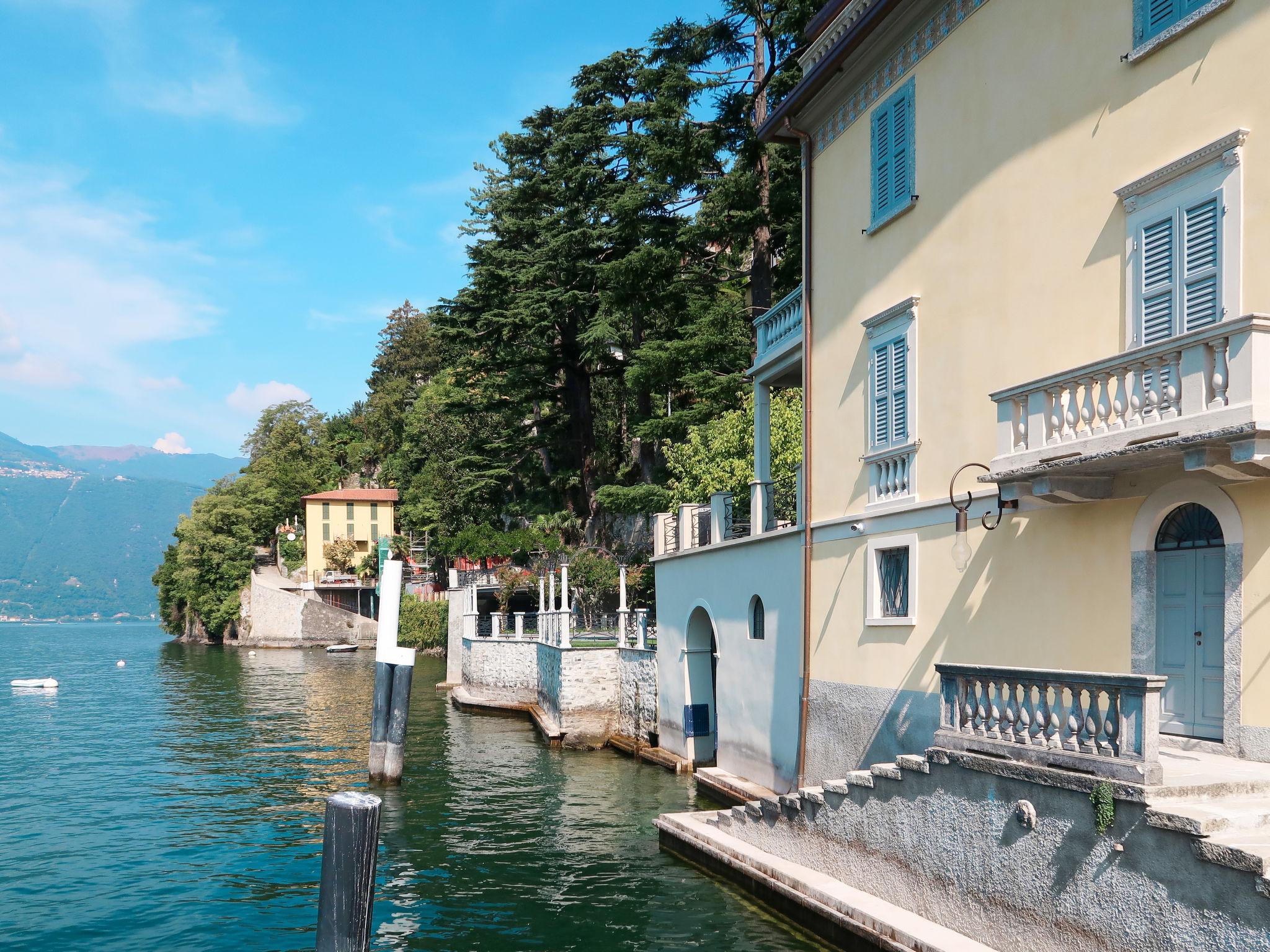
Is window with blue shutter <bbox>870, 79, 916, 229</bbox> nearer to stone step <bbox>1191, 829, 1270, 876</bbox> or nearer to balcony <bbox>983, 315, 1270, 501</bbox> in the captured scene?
balcony <bbox>983, 315, 1270, 501</bbox>

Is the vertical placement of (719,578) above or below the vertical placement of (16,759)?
above

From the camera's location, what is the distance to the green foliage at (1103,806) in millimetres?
7559

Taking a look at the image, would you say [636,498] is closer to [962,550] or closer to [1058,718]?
[962,550]

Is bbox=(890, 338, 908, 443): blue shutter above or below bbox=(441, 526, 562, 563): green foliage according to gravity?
above

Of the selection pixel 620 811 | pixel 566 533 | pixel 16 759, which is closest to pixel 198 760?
pixel 16 759

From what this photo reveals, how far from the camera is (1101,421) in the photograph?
9352 mm

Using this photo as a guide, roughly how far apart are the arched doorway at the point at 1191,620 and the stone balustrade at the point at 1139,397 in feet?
3.94

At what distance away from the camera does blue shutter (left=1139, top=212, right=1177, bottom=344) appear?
31.4 feet

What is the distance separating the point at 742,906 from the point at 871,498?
18.1 feet

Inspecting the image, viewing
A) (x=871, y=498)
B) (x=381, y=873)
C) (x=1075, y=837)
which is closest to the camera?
(x=1075, y=837)

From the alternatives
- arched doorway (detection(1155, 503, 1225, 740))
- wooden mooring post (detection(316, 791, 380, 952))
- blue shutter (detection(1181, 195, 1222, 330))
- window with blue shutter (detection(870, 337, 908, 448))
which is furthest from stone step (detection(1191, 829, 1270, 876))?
window with blue shutter (detection(870, 337, 908, 448))

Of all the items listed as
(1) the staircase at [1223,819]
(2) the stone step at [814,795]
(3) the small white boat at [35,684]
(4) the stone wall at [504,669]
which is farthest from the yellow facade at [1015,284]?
(3) the small white boat at [35,684]

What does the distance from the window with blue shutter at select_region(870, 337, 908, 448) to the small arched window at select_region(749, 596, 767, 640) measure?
4791 mm

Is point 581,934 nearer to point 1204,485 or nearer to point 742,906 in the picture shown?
point 742,906
